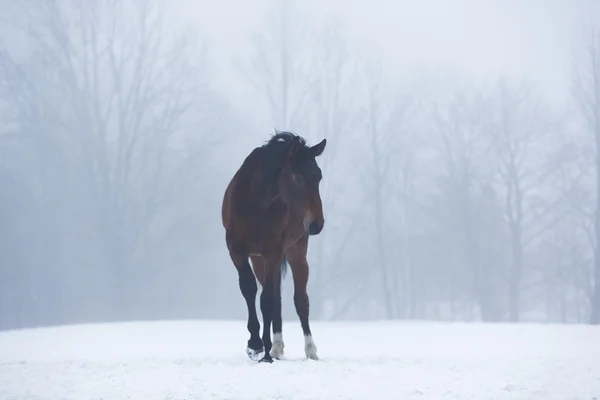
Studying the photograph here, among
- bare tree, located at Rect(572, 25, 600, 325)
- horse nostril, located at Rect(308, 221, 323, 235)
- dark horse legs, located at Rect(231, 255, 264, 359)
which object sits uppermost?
bare tree, located at Rect(572, 25, 600, 325)

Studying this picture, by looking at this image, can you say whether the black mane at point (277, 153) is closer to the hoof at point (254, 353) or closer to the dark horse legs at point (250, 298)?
the dark horse legs at point (250, 298)

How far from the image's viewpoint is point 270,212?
23.4ft

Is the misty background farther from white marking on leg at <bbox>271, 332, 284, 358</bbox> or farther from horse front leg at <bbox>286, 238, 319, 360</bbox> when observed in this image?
white marking on leg at <bbox>271, 332, 284, 358</bbox>

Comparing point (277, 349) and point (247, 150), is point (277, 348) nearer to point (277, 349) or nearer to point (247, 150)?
point (277, 349)

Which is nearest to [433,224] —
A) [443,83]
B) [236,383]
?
[443,83]

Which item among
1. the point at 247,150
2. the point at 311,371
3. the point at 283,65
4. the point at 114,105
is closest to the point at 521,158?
the point at 283,65

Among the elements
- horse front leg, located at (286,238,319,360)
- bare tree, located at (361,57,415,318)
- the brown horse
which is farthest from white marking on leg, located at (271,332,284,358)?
bare tree, located at (361,57,415,318)

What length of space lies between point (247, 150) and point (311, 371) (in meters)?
28.6

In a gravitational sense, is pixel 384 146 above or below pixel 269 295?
above

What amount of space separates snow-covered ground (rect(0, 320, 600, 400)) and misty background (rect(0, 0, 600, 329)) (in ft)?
61.9

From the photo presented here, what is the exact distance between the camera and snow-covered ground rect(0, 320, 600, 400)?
18.9 ft

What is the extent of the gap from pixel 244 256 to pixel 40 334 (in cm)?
735

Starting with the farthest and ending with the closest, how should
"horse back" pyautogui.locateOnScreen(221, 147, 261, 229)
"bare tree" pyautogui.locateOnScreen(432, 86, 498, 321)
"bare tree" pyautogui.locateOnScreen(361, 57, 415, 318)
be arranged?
"bare tree" pyautogui.locateOnScreen(432, 86, 498, 321) → "bare tree" pyautogui.locateOnScreen(361, 57, 415, 318) → "horse back" pyautogui.locateOnScreen(221, 147, 261, 229)

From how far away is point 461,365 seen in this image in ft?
23.5
